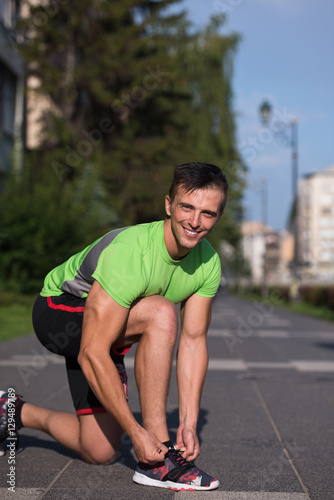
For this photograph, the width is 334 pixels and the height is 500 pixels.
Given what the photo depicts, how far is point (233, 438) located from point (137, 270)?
1807 mm

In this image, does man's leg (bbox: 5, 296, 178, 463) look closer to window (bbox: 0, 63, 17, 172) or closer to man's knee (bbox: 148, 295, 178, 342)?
man's knee (bbox: 148, 295, 178, 342)

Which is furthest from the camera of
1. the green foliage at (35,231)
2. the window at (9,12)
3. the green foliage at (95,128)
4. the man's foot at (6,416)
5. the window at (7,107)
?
the window at (9,12)

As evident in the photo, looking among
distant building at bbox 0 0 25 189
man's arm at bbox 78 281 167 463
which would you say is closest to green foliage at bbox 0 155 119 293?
distant building at bbox 0 0 25 189

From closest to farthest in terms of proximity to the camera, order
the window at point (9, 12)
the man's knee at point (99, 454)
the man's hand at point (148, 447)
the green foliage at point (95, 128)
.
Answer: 1. the man's hand at point (148, 447)
2. the man's knee at point (99, 454)
3. the green foliage at point (95, 128)
4. the window at point (9, 12)

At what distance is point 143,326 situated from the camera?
11.5 feet

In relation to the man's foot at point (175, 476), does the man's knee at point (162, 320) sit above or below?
above

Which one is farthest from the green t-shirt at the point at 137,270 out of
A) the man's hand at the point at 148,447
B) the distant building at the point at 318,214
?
the distant building at the point at 318,214

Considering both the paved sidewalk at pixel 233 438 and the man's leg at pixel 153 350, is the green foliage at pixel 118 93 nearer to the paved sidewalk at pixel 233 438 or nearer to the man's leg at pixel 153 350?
the paved sidewalk at pixel 233 438

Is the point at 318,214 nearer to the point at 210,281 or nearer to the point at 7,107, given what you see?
the point at 7,107

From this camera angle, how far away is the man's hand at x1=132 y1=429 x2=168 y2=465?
3.19 meters

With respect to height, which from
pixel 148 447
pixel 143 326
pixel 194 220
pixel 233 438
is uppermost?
pixel 194 220

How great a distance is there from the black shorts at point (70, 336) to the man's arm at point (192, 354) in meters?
0.31

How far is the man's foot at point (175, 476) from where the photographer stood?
3.35 m

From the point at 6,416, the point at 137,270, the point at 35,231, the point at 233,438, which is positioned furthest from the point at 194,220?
the point at 35,231
